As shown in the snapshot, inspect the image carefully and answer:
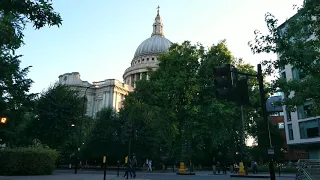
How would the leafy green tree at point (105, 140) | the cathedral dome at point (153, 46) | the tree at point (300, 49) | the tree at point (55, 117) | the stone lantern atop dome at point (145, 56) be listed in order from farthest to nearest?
the cathedral dome at point (153, 46) → the stone lantern atop dome at point (145, 56) → the leafy green tree at point (105, 140) → the tree at point (55, 117) → the tree at point (300, 49)

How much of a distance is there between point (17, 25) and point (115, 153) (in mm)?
32269

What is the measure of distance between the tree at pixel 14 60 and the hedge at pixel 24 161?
225 cm

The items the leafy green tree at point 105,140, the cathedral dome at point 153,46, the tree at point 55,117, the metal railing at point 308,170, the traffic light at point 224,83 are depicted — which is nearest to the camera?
the traffic light at point 224,83

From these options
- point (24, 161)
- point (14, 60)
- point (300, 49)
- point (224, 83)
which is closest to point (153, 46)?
point (14, 60)

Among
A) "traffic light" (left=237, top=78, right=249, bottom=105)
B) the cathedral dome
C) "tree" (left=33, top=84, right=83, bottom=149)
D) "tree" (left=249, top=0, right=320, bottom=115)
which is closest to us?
"traffic light" (left=237, top=78, right=249, bottom=105)

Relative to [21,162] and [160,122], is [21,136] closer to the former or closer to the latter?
[21,162]

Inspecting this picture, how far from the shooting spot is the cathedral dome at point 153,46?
115744mm

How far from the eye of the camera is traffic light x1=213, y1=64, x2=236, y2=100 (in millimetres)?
7609

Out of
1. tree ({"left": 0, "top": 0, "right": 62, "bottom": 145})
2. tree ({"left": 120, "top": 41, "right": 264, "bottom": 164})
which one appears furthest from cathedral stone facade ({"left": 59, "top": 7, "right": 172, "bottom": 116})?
tree ({"left": 0, "top": 0, "right": 62, "bottom": 145})

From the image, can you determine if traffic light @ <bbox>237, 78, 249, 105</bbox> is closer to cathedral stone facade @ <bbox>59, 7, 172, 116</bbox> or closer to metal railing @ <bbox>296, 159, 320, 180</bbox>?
metal railing @ <bbox>296, 159, 320, 180</bbox>

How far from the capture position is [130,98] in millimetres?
46844

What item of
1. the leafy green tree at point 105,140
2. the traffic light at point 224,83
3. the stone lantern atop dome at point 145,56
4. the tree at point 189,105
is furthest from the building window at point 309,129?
the stone lantern atop dome at point 145,56

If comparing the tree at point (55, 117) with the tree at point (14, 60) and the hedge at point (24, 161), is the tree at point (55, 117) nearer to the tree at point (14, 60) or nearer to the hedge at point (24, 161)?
the tree at point (14, 60)

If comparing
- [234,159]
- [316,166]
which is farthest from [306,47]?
[234,159]
